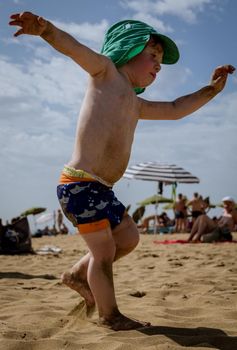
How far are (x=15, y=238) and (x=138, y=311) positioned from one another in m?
5.84

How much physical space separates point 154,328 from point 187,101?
1601 millimetres

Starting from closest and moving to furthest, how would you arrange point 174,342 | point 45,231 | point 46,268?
1. point 174,342
2. point 46,268
3. point 45,231

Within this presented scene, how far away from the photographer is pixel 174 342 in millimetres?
2082

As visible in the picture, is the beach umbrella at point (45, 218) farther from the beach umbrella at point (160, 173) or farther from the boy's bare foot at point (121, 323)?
the boy's bare foot at point (121, 323)

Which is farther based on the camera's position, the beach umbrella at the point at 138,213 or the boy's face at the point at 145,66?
the beach umbrella at the point at 138,213

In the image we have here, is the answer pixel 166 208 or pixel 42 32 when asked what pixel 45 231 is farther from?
pixel 42 32

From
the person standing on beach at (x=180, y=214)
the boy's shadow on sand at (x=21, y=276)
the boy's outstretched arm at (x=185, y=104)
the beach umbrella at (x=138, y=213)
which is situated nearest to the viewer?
the boy's outstretched arm at (x=185, y=104)

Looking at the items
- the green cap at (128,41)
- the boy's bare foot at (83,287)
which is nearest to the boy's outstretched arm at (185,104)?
the green cap at (128,41)

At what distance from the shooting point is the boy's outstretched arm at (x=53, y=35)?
7.52 ft

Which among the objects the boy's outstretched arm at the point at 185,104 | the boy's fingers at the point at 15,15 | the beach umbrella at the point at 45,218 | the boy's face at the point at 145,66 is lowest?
the beach umbrella at the point at 45,218

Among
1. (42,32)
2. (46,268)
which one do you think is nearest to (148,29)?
(42,32)

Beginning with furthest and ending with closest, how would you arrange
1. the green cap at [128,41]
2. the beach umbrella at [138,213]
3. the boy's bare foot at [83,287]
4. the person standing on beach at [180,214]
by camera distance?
the beach umbrella at [138,213], the person standing on beach at [180,214], the green cap at [128,41], the boy's bare foot at [83,287]

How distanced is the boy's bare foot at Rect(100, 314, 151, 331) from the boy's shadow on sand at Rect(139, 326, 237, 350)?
5 cm

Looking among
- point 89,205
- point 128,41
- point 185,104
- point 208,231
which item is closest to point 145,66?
point 128,41
